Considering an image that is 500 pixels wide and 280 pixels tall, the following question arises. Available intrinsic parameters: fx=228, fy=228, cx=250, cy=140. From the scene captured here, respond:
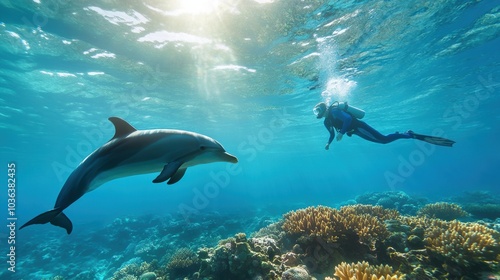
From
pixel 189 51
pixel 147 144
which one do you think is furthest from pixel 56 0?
pixel 147 144

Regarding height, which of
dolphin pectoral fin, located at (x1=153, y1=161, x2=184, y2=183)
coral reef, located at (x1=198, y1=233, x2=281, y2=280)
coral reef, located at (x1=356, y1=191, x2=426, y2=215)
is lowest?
coral reef, located at (x1=198, y1=233, x2=281, y2=280)

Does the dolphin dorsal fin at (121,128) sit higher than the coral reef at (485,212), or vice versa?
the coral reef at (485,212)

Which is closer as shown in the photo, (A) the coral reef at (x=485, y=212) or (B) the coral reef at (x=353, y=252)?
(B) the coral reef at (x=353, y=252)

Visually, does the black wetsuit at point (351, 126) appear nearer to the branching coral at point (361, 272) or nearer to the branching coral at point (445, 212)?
the branching coral at point (445, 212)

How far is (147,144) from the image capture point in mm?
3354

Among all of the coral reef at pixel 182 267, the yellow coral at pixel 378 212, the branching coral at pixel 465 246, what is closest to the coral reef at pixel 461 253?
the branching coral at pixel 465 246

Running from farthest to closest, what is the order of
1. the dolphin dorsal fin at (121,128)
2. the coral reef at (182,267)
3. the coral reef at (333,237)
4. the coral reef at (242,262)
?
the coral reef at (182,267), the coral reef at (333,237), the coral reef at (242,262), the dolphin dorsal fin at (121,128)

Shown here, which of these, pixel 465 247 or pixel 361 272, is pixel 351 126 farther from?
pixel 361 272

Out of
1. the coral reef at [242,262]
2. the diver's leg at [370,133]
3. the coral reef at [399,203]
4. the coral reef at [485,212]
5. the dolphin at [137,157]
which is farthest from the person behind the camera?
the coral reef at [399,203]

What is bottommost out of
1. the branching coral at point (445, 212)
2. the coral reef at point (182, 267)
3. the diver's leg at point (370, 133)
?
the coral reef at point (182, 267)

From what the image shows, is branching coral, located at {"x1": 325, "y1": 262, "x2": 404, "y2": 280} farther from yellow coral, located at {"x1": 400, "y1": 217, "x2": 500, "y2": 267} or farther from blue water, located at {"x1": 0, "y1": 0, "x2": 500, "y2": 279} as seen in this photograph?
blue water, located at {"x1": 0, "y1": 0, "x2": 500, "y2": 279}

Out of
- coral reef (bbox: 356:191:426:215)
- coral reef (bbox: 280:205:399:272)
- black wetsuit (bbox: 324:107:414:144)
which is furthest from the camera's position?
coral reef (bbox: 356:191:426:215)

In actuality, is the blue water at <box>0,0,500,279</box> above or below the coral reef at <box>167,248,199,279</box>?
above

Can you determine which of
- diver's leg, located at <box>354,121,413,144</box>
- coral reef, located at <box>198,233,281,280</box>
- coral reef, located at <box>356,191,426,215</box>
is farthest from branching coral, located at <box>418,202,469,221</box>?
coral reef, located at <box>198,233,281,280</box>
